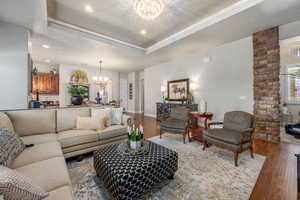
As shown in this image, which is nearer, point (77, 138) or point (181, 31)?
point (77, 138)

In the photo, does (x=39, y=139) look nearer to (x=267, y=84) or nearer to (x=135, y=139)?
(x=135, y=139)

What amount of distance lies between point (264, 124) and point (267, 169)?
173 cm

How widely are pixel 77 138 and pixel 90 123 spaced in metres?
0.42

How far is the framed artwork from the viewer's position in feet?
16.9

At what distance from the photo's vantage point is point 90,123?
8.47 feet

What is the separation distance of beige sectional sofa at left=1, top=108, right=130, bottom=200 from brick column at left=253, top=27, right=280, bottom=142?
11.4ft

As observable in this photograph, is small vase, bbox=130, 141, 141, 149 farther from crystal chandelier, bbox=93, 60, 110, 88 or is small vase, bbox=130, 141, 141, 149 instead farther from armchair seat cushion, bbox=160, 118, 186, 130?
crystal chandelier, bbox=93, 60, 110, 88

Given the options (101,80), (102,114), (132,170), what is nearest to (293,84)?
(132,170)

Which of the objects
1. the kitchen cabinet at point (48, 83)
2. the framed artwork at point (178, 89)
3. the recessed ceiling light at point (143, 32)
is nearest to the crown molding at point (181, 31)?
the recessed ceiling light at point (143, 32)

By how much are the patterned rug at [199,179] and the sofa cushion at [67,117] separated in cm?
73

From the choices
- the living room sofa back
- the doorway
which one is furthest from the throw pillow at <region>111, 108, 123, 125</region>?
the doorway

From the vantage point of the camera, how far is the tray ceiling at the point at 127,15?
251 centimetres

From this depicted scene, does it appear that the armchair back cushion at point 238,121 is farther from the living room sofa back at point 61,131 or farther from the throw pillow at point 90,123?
the throw pillow at point 90,123

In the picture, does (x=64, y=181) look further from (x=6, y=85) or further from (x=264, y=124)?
(x=264, y=124)
